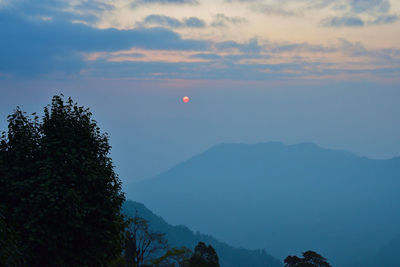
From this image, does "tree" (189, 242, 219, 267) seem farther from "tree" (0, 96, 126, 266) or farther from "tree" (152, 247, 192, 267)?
"tree" (0, 96, 126, 266)

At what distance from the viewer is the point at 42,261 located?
52.6ft

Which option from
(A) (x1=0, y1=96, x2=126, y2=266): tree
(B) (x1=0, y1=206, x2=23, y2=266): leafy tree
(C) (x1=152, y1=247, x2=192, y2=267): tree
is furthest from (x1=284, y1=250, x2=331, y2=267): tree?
(B) (x1=0, y1=206, x2=23, y2=266): leafy tree

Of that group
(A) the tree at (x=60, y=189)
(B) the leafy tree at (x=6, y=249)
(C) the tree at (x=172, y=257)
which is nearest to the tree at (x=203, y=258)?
(C) the tree at (x=172, y=257)

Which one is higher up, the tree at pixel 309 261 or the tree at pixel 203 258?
the tree at pixel 309 261

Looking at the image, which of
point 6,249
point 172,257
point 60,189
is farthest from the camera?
point 172,257

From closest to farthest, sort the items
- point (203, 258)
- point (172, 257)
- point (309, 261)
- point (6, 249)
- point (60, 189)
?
point (6, 249) < point (60, 189) < point (172, 257) < point (203, 258) < point (309, 261)

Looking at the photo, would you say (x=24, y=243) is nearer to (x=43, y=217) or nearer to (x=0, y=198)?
(x=43, y=217)

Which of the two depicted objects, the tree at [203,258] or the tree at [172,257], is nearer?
the tree at [172,257]

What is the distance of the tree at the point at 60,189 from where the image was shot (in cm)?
1534

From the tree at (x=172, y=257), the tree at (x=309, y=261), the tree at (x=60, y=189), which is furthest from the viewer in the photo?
the tree at (x=309, y=261)

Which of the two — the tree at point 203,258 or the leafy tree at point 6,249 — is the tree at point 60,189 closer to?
the leafy tree at point 6,249

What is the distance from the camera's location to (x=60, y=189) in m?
15.5

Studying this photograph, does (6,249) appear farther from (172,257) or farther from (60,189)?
(172,257)

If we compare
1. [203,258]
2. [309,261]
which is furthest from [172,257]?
[309,261]
